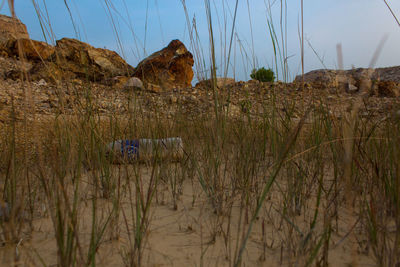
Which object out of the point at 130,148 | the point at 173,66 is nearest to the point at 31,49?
the point at 173,66

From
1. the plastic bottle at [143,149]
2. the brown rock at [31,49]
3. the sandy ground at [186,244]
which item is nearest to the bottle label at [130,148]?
the plastic bottle at [143,149]

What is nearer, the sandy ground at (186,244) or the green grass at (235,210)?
the green grass at (235,210)

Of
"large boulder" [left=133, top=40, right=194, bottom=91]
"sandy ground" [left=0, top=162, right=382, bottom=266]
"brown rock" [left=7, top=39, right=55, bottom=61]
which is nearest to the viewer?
"sandy ground" [left=0, top=162, right=382, bottom=266]

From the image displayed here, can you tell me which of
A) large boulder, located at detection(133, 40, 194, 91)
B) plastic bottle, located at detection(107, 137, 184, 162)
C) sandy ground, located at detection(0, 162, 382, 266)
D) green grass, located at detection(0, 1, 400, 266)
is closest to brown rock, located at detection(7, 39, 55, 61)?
large boulder, located at detection(133, 40, 194, 91)

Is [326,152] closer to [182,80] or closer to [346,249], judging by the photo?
[346,249]

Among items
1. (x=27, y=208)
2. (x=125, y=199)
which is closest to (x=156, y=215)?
(x=125, y=199)

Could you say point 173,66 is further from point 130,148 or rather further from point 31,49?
point 130,148

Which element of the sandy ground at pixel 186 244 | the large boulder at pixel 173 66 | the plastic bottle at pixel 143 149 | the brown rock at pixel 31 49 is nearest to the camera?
the sandy ground at pixel 186 244

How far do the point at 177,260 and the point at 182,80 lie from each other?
5645mm

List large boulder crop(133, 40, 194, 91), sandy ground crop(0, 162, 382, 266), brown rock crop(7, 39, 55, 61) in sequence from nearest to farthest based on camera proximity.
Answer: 1. sandy ground crop(0, 162, 382, 266)
2. large boulder crop(133, 40, 194, 91)
3. brown rock crop(7, 39, 55, 61)

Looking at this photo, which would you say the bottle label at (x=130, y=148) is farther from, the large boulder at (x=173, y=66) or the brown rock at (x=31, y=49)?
the brown rock at (x=31, y=49)

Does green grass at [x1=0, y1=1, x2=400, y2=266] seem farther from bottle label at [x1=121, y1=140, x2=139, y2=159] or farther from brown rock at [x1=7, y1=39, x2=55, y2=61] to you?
brown rock at [x1=7, y1=39, x2=55, y2=61]

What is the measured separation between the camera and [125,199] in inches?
54.4

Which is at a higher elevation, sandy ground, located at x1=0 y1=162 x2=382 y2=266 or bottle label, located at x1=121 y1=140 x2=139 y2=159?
bottle label, located at x1=121 y1=140 x2=139 y2=159
